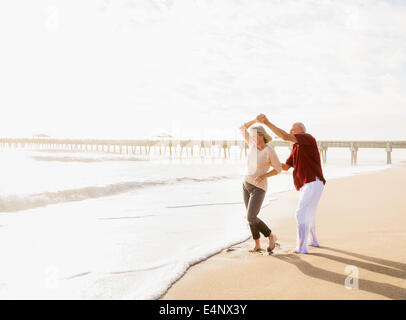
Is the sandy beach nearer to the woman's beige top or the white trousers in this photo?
the white trousers

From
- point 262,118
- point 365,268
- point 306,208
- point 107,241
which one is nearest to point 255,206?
point 306,208

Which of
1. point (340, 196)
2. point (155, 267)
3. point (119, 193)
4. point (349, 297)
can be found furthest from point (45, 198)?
point (349, 297)

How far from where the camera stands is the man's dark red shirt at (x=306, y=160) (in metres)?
4.06

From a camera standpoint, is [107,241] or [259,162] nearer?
[259,162]

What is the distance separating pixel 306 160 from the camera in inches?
163

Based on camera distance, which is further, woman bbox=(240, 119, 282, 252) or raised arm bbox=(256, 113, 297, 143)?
woman bbox=(240, 119, 282, 252)

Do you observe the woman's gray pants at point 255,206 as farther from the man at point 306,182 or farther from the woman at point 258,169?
the man at point 306,182

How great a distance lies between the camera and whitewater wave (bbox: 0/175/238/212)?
8.74 m

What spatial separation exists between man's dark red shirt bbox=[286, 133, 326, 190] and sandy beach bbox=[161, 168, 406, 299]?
92cm

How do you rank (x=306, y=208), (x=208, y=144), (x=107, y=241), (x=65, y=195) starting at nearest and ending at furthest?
(x=306, y=208)
(x=107, y=241)
(x=65, y=195)
(x=208, y=144)

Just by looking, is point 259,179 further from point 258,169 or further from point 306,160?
point 306,160

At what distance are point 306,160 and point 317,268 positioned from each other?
125 cm

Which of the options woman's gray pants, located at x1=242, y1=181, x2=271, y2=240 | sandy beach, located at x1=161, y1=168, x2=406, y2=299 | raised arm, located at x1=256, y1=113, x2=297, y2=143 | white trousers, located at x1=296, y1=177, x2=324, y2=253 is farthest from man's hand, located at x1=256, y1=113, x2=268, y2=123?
sandy beach, located at x1=161, y1=168, x2=406, y2=299

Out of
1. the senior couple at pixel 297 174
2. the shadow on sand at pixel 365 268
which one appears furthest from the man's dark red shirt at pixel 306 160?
the shadow on sand at pixel 365 268
